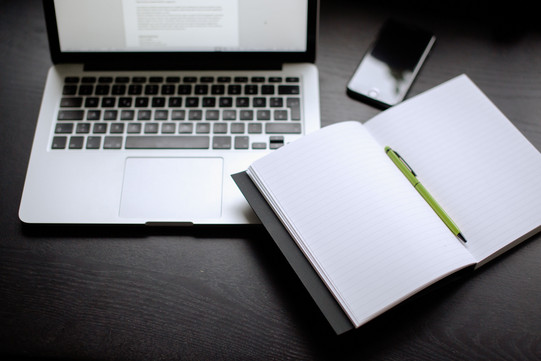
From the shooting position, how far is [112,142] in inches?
27.0

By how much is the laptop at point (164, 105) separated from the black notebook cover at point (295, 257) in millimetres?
30

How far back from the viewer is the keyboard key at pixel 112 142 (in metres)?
0.68

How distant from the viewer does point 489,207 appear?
2.03ft

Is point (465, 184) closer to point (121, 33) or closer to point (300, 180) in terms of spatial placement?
point (300, 180)

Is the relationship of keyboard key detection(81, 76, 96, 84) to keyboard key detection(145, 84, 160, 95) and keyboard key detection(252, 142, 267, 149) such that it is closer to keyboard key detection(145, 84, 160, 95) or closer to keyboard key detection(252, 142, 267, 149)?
keyboard key detection(145, 84, 160, 95)

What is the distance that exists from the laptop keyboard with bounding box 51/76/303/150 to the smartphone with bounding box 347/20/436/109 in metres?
0.10

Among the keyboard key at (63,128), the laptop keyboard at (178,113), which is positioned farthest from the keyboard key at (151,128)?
the keyboard key at (63,128)

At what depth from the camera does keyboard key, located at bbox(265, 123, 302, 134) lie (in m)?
0.69

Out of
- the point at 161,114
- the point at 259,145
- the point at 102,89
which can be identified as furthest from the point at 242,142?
the point at 102,89

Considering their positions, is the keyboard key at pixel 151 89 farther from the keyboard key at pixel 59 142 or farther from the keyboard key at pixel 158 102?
the keyboard key at pixel 59 142

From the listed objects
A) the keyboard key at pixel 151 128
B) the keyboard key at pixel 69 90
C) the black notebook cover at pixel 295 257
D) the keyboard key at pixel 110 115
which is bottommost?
the black notebook cover at pixel 295 257

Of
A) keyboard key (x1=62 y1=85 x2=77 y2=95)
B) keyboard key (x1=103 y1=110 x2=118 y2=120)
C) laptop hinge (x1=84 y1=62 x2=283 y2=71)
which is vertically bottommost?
keyboard key (x1=103 y1=110 x2=118 y2=120)

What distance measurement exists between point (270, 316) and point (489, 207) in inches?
11.9

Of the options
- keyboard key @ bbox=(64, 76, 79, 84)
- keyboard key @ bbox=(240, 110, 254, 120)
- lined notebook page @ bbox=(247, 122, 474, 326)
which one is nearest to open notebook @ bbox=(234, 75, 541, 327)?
lined notebook page @ bbox=(247, 122, 474, 326)
